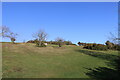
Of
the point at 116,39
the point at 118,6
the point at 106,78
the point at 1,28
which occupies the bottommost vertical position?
the point at 106,78

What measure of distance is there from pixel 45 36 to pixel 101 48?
17309mm

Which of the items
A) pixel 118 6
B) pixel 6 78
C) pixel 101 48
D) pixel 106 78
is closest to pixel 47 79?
pixel 6 78

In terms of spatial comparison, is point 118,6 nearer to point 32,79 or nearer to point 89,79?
point 89,79

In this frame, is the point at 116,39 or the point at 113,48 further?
the point at 113,48

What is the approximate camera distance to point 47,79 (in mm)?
8781

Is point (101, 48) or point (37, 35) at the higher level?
point (37, 35)

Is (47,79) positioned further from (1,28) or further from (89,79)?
(1,28)

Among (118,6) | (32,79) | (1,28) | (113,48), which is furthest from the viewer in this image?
(113,48)

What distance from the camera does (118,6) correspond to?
60.6ft

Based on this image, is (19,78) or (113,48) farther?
(113,48)

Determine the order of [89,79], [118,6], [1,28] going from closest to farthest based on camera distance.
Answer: [89,79] < [118,6] < [1,28]

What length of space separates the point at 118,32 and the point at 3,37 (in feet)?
76.7

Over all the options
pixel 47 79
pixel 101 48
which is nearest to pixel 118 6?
pixel 101 48

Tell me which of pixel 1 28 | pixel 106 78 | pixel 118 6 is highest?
pixel 118 6
